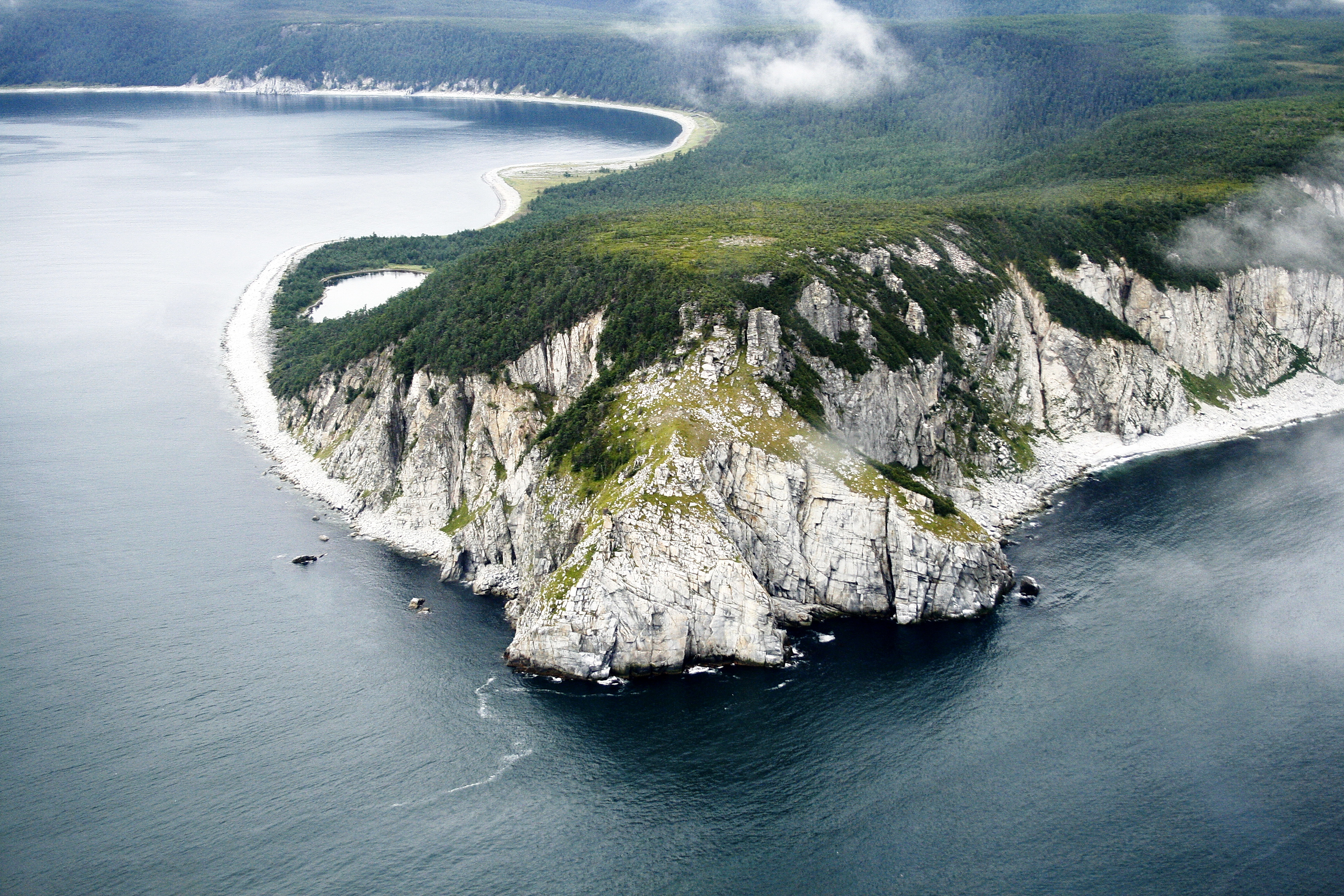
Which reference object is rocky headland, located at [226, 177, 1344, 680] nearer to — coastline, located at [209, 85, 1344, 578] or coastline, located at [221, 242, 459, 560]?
coastline, located at [209, 85, 1344, 578]

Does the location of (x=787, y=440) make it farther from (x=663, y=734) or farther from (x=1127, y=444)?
(x=1127, y=444)

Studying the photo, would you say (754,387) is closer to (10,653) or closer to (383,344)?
(383,344)

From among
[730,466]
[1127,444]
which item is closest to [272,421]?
[730,466]

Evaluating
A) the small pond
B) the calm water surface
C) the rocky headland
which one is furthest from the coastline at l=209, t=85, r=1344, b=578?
the small pond

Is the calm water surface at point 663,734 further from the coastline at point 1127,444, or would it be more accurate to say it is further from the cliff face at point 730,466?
the coastline at point 1127,444

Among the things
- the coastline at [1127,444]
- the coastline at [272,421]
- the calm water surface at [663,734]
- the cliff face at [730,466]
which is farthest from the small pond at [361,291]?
the coastline at [1127,444]
